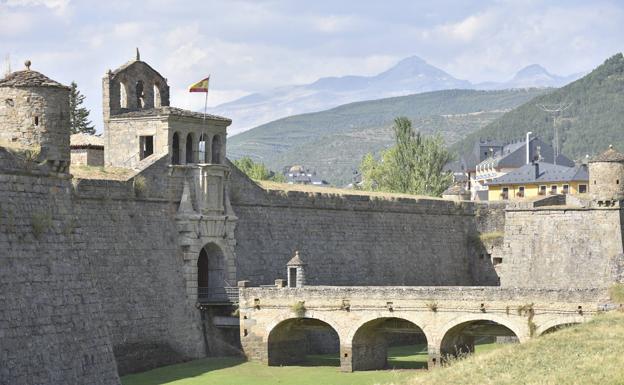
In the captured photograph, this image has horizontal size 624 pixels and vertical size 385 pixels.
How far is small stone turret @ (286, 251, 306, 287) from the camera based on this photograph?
48.2 meters

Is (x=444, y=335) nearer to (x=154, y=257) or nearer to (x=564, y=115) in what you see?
(x=154, y=257)

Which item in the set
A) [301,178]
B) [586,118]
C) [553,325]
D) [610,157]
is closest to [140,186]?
[553,325]

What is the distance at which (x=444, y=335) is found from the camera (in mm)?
44594

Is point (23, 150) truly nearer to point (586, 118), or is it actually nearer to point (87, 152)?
point (87, 152)

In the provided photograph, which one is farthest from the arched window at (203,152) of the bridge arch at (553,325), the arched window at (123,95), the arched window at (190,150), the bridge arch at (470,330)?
the bridge arch at (553,325)

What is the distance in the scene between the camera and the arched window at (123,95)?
48.8 metres

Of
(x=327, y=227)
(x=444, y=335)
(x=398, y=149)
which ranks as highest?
(x=398, y=149)

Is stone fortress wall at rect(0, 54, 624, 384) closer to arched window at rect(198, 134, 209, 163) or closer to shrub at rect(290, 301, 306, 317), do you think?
arched window at rect(198, 134, 209, 163)

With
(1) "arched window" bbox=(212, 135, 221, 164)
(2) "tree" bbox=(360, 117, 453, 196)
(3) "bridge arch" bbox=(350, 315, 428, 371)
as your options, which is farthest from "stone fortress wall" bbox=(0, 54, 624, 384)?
(2) "tree" bbox=(360, 117, 453, 196)

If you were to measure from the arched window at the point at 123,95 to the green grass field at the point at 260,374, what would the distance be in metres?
9.83

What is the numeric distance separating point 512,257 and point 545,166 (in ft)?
96.1

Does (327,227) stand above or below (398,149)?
below

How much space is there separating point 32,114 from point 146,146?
15754mm

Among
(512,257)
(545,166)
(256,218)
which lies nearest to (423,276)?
(512,257)
